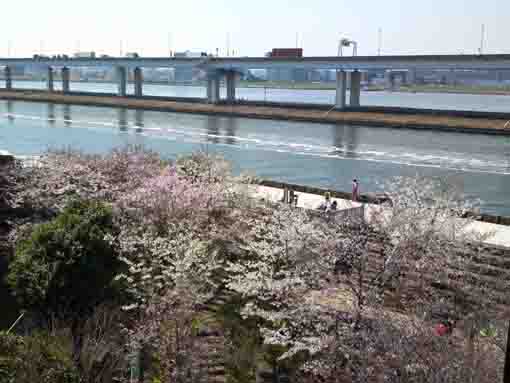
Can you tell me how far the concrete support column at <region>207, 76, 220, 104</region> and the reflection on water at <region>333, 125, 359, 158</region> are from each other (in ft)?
81.4

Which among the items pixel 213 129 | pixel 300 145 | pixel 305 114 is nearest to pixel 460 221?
pixel 300 145

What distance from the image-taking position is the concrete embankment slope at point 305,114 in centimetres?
6291

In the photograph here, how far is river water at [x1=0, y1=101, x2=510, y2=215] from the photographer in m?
40.9

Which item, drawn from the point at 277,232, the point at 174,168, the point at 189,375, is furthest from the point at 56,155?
the point at 189,375

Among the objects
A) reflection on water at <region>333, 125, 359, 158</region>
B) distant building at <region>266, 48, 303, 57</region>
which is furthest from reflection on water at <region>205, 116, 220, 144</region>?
distant building at <region>266, 48, 303, 57</region>

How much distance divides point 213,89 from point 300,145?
37694mm

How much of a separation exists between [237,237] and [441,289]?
5851mm

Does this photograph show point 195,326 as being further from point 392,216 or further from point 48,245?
point 392,216

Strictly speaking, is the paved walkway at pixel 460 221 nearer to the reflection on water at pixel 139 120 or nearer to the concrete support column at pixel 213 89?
the reflection on water at pixel 139 120

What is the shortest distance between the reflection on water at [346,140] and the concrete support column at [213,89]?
81.4 ft

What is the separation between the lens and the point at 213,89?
89.9m

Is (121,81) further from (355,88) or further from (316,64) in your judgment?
(355,88)

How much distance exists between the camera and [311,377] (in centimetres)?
1262

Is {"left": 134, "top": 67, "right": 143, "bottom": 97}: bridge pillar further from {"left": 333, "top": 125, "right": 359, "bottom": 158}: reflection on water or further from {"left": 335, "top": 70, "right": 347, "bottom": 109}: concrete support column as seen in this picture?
{"left": 333, "top": 125, "right": 359, "bottom": 158}: reflection on water
